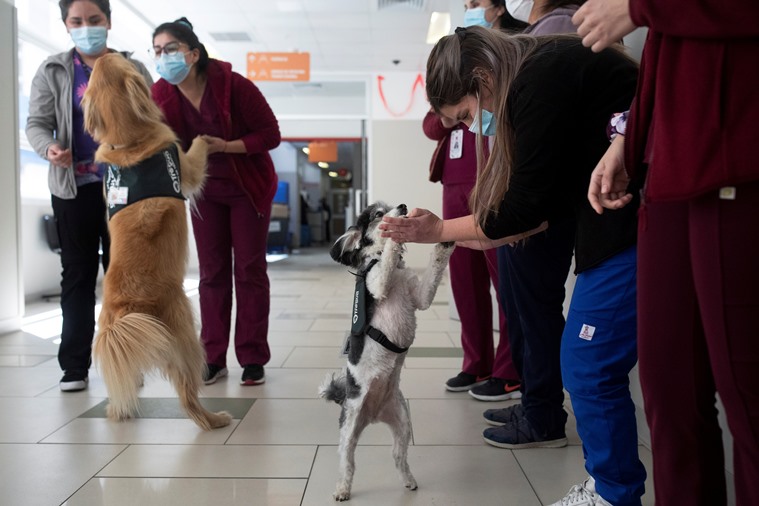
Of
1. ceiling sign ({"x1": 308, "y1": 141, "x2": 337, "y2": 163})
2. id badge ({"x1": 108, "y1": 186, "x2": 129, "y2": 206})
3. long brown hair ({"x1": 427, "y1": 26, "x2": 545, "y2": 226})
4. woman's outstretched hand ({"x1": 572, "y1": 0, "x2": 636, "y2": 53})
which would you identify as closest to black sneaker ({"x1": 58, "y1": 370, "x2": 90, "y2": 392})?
id badge ({"x1": 108, "y1": 186, "x2": 129, "y2": 206})

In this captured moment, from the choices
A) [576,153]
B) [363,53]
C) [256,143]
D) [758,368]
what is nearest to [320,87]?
[363,53]

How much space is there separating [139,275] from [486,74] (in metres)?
1.39

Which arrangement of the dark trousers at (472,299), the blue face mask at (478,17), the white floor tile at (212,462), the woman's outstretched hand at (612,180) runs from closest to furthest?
the woman's outstretched hand at (612,180) < the white floor tile at (212,462) < the blue face mask at (478,17) < the dark trousers at (472,299)

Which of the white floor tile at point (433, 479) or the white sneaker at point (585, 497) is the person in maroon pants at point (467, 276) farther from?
the white sneaker at point (585, 497)

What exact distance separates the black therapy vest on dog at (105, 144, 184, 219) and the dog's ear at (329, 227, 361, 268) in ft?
2.76

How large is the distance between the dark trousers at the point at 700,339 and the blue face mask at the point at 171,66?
224 cm

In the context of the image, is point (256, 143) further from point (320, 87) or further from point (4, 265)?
point (320, 87)

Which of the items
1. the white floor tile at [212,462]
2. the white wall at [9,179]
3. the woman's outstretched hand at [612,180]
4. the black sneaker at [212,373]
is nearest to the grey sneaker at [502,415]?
the white floor tile at [212,462]

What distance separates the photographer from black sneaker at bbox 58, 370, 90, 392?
2596 mm

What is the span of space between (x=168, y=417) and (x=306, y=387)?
0.66 meters

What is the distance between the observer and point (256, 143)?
105 inches

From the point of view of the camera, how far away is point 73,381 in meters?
2.61

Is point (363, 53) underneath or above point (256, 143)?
above

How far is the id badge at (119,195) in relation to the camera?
2084mm
